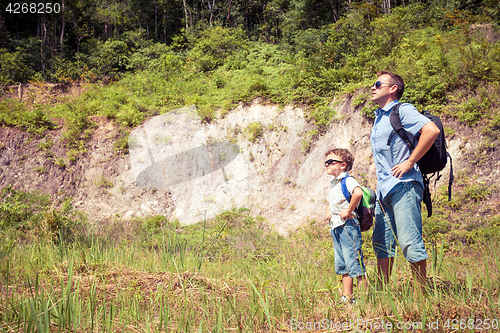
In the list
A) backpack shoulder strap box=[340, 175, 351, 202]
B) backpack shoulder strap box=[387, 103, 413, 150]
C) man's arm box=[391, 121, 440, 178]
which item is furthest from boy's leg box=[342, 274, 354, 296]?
backpack shoulder strap box=[387, 103, 413, 150]

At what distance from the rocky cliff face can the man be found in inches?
218

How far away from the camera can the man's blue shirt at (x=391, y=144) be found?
275cm

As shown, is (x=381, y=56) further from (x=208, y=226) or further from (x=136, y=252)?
(x=136, y=252)

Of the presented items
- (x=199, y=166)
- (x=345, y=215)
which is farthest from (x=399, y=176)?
(x=199, y=166)

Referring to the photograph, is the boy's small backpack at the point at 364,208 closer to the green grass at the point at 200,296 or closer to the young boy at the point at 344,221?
the young boy at the point at 344,221

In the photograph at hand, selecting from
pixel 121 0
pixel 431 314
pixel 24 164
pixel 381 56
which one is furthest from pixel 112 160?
pixel 121 0

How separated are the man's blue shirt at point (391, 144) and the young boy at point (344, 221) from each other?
0.28m

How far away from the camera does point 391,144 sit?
115 inches

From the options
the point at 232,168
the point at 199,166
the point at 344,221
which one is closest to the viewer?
the point at 344,221

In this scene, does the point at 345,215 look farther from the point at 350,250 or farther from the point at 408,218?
the point at 408,218

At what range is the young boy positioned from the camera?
9.68 ft

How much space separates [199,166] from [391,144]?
9612 millimetres

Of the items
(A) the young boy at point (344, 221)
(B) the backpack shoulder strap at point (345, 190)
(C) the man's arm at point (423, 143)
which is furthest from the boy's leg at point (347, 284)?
(C) the man's arm at point (423, 143)

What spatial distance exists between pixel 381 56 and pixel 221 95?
650cm
